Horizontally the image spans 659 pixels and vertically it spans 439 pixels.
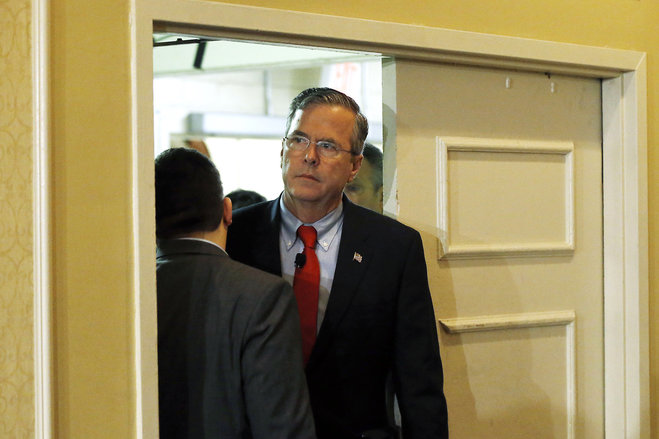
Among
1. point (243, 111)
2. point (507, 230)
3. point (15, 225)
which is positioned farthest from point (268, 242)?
point (243, 111)

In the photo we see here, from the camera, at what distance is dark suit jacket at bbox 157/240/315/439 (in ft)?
5.11

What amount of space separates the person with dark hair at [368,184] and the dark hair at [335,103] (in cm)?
71

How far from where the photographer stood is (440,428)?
2.01 meters

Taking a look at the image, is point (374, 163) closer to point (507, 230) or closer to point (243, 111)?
point (507, 230)

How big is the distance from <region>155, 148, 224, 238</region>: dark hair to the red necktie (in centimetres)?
41

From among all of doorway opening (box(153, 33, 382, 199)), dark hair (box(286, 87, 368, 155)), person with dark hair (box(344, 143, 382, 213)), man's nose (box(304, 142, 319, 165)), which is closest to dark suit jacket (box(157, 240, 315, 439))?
man's nose (box(304, 142, 319, 165))

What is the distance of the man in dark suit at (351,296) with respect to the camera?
197 centimetres

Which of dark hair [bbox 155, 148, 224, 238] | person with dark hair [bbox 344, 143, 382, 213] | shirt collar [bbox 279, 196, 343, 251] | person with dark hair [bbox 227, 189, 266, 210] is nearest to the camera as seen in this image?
dark hair [bbox 155, 148, 224, 238]

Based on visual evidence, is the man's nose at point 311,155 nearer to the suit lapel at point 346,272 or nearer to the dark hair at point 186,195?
the suit lapel at point 346,272

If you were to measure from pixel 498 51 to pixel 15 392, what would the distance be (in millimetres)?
1565

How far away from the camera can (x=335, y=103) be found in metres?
2.02

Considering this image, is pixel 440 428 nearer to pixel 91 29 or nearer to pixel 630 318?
pixel 630 318

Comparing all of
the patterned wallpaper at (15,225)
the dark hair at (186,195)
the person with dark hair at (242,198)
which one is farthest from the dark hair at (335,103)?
the person with dark hair at (242,198)

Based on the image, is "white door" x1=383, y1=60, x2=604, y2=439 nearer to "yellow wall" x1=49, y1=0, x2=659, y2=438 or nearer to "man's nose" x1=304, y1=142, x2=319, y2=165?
"man's nose" x1=304, y1=142, x2=319, y2=165
